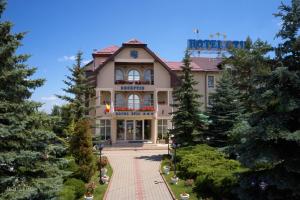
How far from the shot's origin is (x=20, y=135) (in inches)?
454

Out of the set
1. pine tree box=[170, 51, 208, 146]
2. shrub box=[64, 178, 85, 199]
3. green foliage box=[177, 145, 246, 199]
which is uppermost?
pine tree box=[170, 51, 208, 146]

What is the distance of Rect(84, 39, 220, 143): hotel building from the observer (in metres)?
39.6

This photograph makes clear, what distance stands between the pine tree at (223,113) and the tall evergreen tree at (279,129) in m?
16.8

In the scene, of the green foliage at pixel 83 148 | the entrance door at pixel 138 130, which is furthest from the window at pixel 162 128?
the green foliage at pixel 83 148

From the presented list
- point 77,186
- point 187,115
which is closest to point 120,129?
point 187,115

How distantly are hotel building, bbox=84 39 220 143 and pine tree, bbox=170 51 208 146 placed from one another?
9.96 m

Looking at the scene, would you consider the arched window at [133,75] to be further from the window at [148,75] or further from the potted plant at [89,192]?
the potted plant at [89,192]

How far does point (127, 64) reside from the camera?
1603 inches

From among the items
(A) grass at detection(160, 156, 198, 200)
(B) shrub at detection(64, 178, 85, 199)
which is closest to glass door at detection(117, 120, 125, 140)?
(A) grass at detection(160, 156, 198, 200)

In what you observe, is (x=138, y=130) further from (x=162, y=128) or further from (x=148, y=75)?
(x=148, y=75)

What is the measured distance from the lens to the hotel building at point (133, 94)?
3959 centimetres

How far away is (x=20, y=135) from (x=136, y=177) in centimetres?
1286

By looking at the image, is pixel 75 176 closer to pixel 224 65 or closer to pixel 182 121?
pixel 182 121

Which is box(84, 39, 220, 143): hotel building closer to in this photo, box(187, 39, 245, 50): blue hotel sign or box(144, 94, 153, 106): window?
box(144, 94, 153, 106): window
